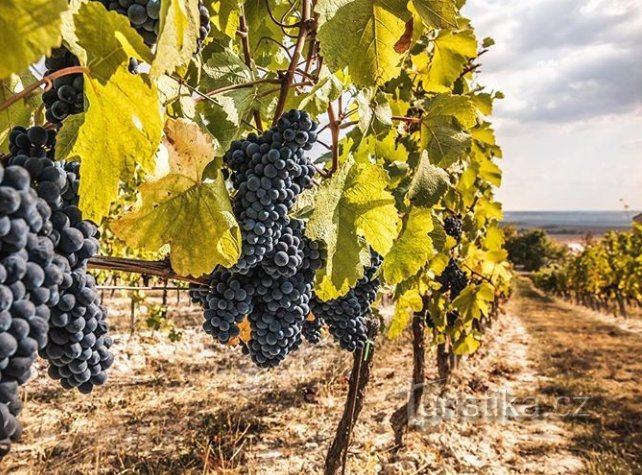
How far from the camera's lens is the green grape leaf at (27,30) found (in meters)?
0.61

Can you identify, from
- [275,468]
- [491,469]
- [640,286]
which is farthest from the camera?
[640,286]

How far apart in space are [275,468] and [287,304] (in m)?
4.24

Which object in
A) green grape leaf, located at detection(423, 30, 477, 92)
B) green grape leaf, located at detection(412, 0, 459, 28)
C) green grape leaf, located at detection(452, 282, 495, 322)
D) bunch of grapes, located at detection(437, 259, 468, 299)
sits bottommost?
green grape leaf, located at detection(452, 282, 495, 322)

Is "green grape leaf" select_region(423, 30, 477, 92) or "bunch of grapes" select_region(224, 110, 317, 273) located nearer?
"bunch of grapes" select_region(224, 110, 317, 273)

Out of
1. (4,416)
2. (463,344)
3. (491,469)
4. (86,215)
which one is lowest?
(491,469)

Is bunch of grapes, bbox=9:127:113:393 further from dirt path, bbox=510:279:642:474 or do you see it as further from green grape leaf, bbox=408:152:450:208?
dirt path, bbox=510:279:642:474

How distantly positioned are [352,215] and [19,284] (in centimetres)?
113

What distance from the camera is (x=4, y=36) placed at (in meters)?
0.62

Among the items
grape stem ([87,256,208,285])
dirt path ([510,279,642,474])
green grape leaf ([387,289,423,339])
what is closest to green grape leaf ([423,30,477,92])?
green grape leaf ([387,289,423,339])

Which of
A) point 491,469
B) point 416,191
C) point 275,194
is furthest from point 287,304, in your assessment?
point 491,469

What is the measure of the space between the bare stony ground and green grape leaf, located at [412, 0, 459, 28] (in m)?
4.64

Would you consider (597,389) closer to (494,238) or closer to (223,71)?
(494,238)

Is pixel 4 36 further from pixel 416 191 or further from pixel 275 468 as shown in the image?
pixel 275 468

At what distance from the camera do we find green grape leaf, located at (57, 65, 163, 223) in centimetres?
A: 85
